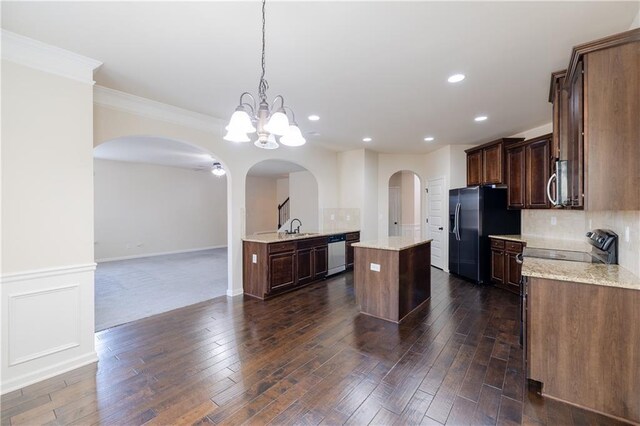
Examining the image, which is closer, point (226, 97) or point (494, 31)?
point (494, 31)

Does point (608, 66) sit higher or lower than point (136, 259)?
higher

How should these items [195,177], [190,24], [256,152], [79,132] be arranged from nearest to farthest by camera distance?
1. [190,24]
2. [79,132]
3. [256,152]
4. [195,177]

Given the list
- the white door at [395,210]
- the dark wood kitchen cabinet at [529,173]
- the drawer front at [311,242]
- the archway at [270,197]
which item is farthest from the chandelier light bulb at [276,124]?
the white door at [395,210]

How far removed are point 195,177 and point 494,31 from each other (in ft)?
29.7

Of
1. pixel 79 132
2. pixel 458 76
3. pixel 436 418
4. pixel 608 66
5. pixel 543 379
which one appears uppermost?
pixel 458 76

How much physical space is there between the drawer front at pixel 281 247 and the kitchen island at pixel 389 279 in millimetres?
1265

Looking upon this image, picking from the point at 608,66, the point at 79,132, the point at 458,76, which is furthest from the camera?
the point at 458,76

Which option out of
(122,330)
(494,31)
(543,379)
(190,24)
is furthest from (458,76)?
(122,330)

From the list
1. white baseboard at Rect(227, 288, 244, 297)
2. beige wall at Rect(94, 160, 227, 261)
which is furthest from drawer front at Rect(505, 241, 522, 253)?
beige wall at Rect(94, 160, 227, 261)

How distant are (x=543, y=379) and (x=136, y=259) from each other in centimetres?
869

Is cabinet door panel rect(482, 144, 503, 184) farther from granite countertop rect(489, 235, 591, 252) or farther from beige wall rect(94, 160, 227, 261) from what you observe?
beige wall rect(94, 160, 227, 261)

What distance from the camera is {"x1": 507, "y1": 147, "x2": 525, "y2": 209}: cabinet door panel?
14.6ft

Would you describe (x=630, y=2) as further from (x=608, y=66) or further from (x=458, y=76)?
(x=458, y=76)

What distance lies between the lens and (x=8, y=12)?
6.29 feet
